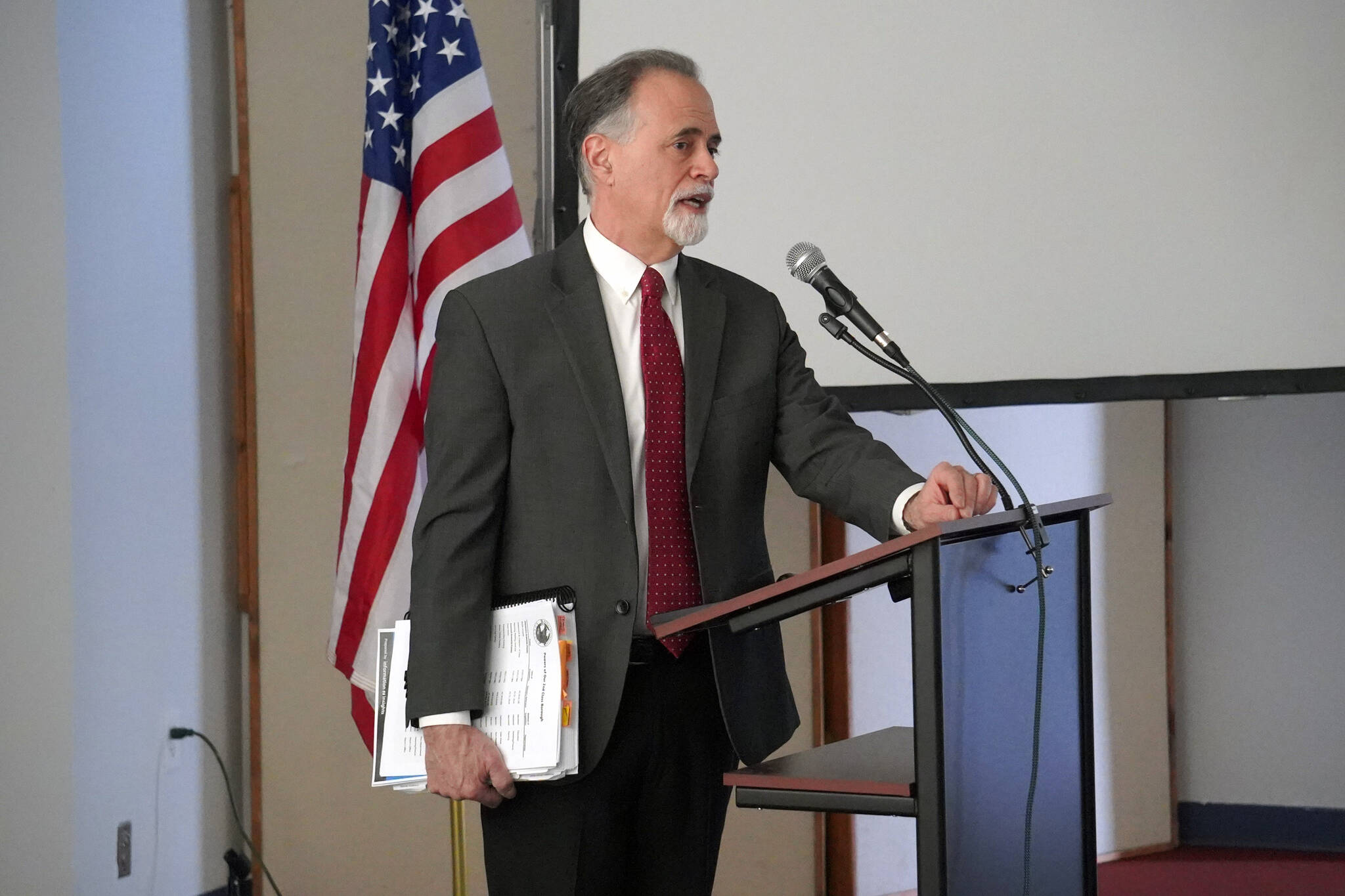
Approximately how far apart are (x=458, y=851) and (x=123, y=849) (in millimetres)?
826

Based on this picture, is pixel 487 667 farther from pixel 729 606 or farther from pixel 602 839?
pixel 729 606

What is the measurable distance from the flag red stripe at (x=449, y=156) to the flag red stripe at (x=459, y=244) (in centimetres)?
10

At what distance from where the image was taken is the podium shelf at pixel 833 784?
123 cm

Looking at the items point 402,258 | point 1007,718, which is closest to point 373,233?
point 402,258

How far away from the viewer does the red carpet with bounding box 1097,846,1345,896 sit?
3482 mm

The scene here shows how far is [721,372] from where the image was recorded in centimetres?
173

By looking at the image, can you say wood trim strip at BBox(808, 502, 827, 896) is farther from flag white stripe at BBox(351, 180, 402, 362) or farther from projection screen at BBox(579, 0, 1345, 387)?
flag white stripe at BBox(351, 180, 402, 362)

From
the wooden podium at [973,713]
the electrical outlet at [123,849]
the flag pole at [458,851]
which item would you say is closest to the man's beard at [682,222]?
the wooden podium at [973,713]

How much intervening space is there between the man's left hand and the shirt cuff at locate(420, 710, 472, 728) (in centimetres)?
61

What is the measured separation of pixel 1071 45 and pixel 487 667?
1956 mm

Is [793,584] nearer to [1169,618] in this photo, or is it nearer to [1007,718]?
[1007,718]

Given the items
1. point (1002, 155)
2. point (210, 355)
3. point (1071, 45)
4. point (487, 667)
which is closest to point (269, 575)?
point (210, 355)

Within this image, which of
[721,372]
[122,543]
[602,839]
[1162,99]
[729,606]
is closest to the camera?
[729,606]

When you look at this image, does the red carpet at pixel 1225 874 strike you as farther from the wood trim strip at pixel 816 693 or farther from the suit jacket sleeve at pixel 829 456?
the suit jacket sleeve at pixel 829 456
